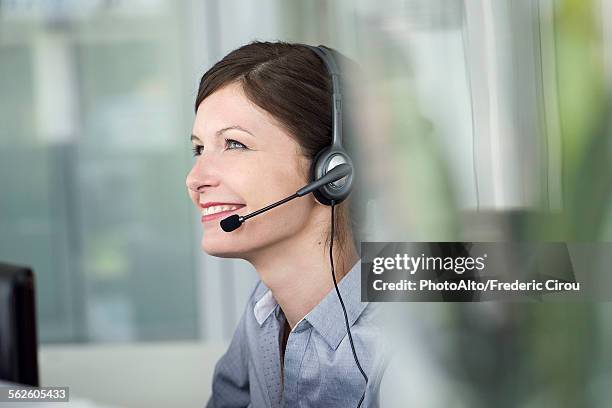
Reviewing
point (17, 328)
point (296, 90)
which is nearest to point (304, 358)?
point (296, 90)

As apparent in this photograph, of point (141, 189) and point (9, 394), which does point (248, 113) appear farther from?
point (141, 189)

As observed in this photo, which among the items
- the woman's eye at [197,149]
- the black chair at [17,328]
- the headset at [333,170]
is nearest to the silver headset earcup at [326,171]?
the headset at [333,170]

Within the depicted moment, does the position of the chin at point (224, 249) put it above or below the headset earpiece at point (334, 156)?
below

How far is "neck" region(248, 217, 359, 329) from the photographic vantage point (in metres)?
0.73

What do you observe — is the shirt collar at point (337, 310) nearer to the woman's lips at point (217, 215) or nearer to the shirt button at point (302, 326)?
the shirt button at point (302, 326)

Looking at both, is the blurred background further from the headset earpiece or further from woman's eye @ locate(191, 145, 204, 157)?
woman's eye @ locate(191, 145, 204, 157)

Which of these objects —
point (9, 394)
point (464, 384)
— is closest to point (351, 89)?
point (464, 384)

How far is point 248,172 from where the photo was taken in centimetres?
73

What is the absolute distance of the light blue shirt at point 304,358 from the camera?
69cm

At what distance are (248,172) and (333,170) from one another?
3.4 inches

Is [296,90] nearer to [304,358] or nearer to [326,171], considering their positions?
[326,171]

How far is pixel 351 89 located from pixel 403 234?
13 cm

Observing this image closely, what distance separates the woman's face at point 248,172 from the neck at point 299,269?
0.5 inches

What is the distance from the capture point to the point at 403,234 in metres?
0.65
